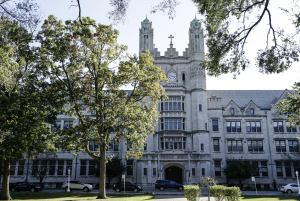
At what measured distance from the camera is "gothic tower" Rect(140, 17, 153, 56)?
45.1 metres

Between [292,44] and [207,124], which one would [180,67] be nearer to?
[207,124]

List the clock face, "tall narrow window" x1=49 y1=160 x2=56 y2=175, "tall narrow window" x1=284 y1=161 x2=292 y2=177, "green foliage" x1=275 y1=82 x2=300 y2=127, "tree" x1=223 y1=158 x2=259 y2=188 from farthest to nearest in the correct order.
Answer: the clock face → "tall narrow window" x1=49 y1=160 x2=56 y2=175 → "tall narrow window" x1=284 y1=161 x2=292 y2=177 → "tree" x1=223 y1=158 x2=259 y2=188 → "green foliage" x1=275 y1=82 x2=300 y2=127

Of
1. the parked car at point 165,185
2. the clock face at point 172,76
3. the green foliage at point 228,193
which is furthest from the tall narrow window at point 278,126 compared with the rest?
the green foliage at point 228,193

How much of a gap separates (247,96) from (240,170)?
16.1 meters

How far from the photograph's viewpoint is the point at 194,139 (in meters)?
41.4

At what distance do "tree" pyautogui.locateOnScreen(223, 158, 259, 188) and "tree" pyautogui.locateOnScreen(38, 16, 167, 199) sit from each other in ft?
66.5

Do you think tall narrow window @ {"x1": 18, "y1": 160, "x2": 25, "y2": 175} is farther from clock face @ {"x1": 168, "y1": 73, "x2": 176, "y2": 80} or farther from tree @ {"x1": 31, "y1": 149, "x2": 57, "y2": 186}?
clock face @ {"x1": 168, "y1": 73, "x2": 176, "y2": 80}

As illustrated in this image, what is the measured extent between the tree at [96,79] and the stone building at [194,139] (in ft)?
59.5

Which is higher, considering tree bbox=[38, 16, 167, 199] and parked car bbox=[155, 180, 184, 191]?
tree bbox=[38, 16, 167, 199]

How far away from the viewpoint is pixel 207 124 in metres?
42.3

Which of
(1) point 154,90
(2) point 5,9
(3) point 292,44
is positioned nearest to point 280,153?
(1) point 154,90

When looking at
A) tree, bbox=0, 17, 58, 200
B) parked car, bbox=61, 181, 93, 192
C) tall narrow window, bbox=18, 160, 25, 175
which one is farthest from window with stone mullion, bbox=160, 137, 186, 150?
tall narrow window, bbox=18, 160, 25, 175

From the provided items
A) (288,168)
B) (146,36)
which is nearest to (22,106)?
(146,36)

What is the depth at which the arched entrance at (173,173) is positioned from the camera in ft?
135
